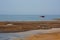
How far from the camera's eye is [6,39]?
2.05 m

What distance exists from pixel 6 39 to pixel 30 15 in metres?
2.95

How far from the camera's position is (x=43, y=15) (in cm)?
461

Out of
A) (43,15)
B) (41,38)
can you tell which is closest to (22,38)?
(41,38)

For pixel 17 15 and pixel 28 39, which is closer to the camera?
pixel 28 39

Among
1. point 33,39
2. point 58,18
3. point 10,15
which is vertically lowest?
point 33,39

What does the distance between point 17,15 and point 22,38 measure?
3.08 metres

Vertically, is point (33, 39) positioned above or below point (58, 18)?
below

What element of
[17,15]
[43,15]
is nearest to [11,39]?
[43,15]

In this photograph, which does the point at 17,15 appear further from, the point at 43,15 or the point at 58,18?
the point at 58,18

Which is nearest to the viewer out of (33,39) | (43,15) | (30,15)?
(33,39)

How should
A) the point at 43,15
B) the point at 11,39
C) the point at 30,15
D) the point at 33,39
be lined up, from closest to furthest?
the point at 33,39 → the point at 11,39 → the point at 43,15 → the point at 30,15

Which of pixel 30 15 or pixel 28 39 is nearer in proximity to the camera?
pixel 28 39

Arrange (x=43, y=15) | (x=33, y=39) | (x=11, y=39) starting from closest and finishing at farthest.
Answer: (x=33, y=39) → (x=11, y=39) → (x=43, y=15)

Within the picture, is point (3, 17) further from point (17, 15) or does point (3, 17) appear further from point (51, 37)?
point (51, 37)
